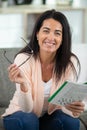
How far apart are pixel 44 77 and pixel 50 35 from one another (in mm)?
252

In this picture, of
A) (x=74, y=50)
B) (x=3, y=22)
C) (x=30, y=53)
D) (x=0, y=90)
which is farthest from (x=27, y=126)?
(x=3, y=22)

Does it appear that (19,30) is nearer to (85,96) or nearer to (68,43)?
(68,43)

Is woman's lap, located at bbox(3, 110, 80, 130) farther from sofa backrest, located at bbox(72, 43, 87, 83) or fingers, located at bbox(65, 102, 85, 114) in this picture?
sofa backrest, located at bbox(72, 43, 87, 83)

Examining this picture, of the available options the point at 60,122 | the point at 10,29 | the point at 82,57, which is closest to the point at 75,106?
the point at 60,122

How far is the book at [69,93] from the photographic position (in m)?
1.46

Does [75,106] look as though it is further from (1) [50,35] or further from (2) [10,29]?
(2) [10,29]

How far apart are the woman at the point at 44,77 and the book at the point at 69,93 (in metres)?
0.09

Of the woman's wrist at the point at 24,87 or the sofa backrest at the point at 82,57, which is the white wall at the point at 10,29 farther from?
the woman's wrist at the point at 24,87

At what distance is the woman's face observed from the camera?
171 centimetres

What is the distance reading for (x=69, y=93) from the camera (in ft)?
4.98

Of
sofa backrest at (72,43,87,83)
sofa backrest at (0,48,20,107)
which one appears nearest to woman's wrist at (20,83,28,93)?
sofa backrest at (0,48,20,107)

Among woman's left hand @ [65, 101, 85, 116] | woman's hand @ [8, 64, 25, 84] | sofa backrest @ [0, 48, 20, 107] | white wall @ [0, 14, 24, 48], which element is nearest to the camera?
woman's hand @ [8, 64, 25, 84]

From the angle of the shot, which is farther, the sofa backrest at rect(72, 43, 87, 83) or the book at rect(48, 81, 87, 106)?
the sofa backrest at rect(72, 43, 87, 83)

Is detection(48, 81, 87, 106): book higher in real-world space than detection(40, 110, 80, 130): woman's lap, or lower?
higher
